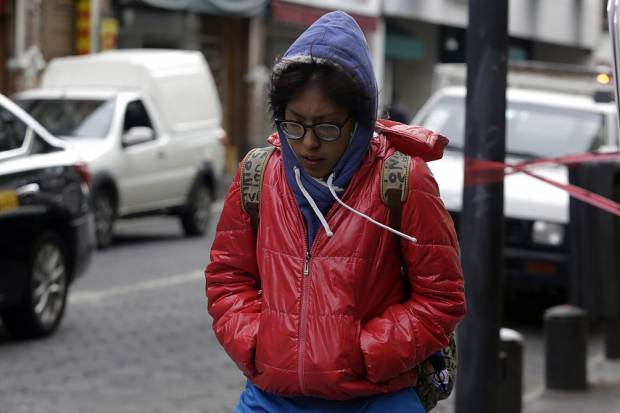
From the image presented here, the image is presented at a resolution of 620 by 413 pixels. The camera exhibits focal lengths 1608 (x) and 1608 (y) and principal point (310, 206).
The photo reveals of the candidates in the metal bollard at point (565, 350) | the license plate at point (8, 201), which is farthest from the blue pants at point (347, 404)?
the license plate at point (8, 201)

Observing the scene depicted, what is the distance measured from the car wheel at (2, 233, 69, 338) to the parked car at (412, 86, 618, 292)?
107 inches

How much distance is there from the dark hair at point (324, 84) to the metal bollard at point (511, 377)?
163 inches

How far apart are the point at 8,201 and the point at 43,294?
89 centimetres

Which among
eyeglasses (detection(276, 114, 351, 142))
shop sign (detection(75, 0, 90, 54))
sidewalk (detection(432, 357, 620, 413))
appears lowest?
sidewalk (detection(432, 357, 620, 413))

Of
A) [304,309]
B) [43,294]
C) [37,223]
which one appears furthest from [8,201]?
[304,309]

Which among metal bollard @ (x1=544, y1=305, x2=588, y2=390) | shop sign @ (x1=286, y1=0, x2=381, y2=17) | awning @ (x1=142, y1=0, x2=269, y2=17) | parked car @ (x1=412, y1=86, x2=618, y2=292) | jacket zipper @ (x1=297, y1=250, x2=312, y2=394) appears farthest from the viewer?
shop sign @ (x1=286, y1=0, x2=381, y2=17)

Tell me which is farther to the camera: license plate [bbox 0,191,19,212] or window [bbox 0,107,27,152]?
window [bbox 0,107,27,152]

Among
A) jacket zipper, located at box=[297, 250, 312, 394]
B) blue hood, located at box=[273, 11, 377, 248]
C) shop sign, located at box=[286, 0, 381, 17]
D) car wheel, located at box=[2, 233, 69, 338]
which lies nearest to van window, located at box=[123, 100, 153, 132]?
car wheel, located at box=[2, 233, 69, 338]

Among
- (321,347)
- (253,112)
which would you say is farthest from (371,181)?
(253,112)

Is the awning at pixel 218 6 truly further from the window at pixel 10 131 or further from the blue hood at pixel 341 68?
the blue hood at pixel 341 68

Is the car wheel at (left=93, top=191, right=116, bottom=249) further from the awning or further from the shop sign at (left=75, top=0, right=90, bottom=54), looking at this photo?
the awning

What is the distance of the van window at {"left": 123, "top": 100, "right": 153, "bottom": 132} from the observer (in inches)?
695

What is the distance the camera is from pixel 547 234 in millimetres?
11969

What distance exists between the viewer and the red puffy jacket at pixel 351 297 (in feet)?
11.8
